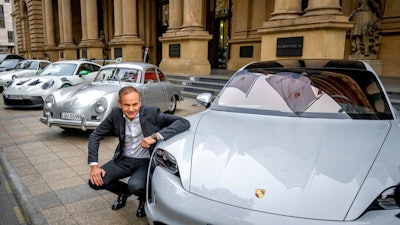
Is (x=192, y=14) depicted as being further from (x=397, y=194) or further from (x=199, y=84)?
(x=397, y=194)

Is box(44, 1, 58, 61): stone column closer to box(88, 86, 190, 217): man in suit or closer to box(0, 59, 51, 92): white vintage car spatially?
box(0, 59, 51, 92): white vintage car

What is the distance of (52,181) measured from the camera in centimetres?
389

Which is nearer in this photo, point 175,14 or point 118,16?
point 175,14

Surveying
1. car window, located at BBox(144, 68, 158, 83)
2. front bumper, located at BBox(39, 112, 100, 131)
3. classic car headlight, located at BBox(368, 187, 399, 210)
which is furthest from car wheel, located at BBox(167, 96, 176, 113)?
classic car headlight, located at BBox(368, 187, 399, 210)

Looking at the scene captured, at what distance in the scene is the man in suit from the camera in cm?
261

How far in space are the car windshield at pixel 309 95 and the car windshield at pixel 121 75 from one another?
4021mm

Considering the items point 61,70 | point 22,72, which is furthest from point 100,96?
point 22,72

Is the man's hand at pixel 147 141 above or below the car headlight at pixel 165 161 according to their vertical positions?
above

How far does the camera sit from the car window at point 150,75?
708 cm

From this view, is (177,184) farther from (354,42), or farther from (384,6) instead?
(384,6)

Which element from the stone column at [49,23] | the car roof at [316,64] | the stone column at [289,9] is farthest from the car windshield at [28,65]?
the stone column at [49,23]

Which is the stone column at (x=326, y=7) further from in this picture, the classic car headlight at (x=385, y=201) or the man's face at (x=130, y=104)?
the classic car headlight at (x=385, y=201)

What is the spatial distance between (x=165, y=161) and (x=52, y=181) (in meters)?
2.41

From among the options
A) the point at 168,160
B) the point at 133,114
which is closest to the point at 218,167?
the point at 168,160
